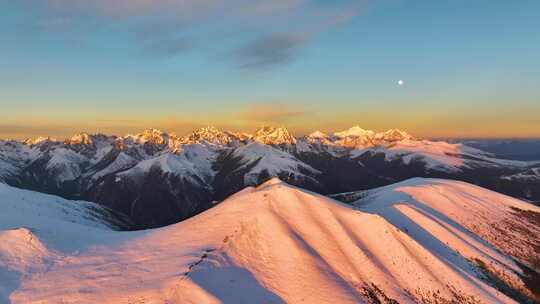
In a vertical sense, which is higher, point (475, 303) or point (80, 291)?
point (80, 291)

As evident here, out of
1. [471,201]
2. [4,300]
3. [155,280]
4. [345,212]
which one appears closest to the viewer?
[4,300]

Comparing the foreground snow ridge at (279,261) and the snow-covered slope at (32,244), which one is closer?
the foreground snow ridge at (279,261)

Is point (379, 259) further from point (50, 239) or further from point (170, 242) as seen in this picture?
point (50, 239)

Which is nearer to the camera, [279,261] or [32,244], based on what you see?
[279,261]

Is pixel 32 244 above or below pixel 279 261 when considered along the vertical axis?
above

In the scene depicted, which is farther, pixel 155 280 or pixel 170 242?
pixel 170 242

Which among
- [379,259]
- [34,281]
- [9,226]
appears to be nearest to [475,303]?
[379,259]

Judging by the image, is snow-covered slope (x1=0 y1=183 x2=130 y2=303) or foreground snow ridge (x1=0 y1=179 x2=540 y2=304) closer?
foreground snow ridge (x1=0 y1=179 x2=540 y2=304)

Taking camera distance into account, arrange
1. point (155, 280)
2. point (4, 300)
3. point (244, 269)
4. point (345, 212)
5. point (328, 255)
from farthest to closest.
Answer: point (345, 212), point (328, 255), point (244, 269), point (155, 280), point (4, 300)
